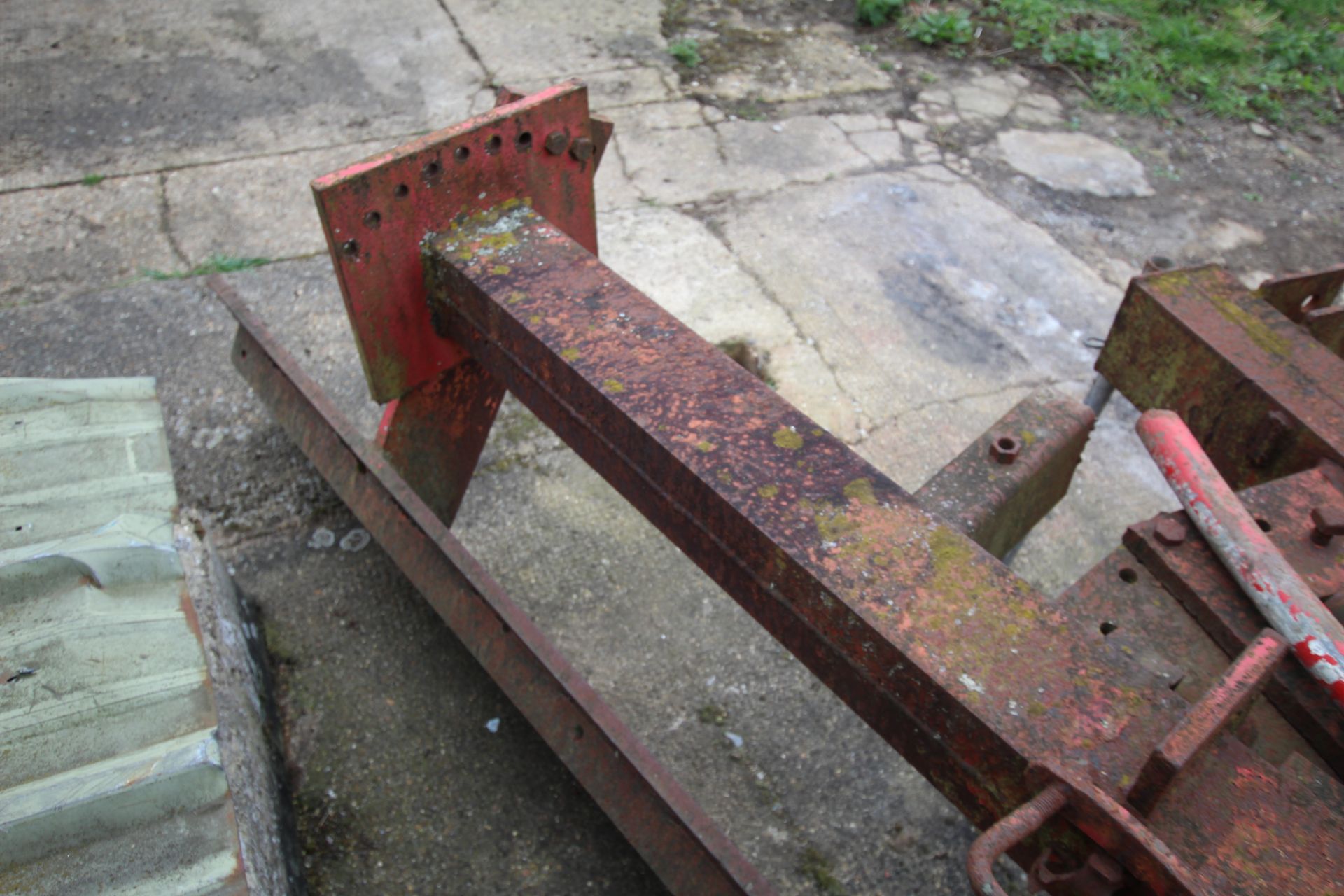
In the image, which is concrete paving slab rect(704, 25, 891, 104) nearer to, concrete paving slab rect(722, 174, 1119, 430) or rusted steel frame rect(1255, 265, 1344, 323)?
concrete paving slab rect(722, 174, 1119, 430)

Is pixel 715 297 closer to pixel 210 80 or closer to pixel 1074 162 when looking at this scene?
pixel 1074 162

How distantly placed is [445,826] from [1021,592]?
140 cm

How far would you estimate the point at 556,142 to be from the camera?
5.47ft

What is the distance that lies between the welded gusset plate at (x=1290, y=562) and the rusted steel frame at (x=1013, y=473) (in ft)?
0.65

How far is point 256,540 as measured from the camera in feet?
8.01

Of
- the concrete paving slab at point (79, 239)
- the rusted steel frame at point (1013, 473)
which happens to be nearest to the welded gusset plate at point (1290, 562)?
the rusted steel frame at point (1013, 473)

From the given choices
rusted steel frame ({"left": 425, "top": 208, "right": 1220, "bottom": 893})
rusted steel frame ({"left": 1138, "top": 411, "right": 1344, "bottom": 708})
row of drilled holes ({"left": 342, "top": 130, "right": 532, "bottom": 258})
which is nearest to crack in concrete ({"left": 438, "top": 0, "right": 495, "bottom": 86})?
row of drilled holes ({"left": 342, "top": 130, "right": 532, "bottom": 258})

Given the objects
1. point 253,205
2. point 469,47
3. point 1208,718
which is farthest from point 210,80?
point 1208,718

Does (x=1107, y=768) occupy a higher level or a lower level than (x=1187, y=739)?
lower

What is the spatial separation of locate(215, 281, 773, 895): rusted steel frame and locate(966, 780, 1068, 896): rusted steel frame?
70 cm

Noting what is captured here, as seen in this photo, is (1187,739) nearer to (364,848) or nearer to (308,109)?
(364,848)

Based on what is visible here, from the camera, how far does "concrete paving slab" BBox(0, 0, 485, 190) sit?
12.2 ft

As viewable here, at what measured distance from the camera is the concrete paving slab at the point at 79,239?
10.2ft

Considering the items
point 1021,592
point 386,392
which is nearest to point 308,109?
point 386,392
